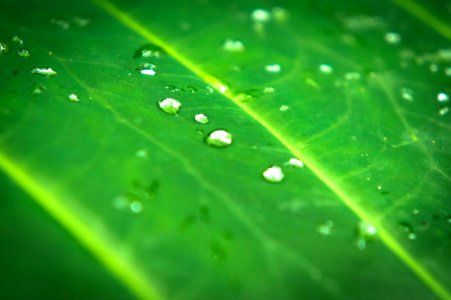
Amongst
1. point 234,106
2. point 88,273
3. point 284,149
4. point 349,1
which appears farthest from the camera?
point 349,1

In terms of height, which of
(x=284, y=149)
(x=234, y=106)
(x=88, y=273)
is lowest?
(x=88, y=273)

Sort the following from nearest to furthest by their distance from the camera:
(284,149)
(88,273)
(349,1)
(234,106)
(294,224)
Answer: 1. (88,273)
2. (294,224)
3. (284,149)
4. (234,106)
5. (349,1)

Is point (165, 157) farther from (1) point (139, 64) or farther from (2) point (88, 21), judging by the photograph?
(2) point (88, 21)

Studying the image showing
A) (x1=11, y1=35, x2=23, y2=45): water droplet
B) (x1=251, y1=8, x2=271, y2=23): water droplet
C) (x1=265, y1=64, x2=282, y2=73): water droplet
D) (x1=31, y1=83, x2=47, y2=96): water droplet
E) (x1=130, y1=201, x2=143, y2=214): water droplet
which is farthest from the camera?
(x1=251, y1=8, x2=271, y2=23): water droplet

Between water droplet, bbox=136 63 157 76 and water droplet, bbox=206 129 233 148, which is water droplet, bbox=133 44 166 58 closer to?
water droplet, bbox=136 63 157 76

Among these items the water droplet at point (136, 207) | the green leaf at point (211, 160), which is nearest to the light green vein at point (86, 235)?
the green leaf at point (211, 160)

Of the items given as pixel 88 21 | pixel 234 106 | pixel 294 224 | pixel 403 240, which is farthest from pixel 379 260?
pixel 88 21

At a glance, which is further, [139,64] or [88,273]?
[139,64]

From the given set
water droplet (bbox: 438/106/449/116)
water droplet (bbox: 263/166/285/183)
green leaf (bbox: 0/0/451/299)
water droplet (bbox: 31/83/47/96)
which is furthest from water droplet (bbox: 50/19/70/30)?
water droplet (bbox: 438/106/449/116)
